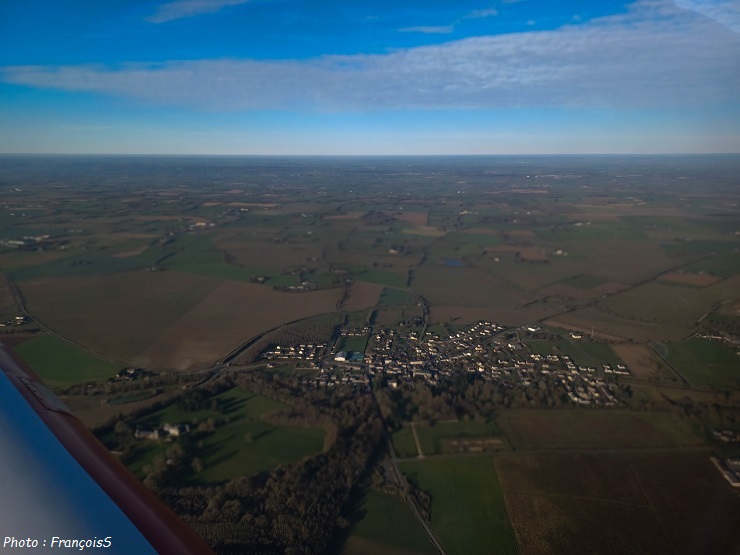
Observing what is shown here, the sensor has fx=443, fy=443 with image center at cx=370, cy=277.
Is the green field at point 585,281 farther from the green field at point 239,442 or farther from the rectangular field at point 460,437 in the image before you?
the green field at point 239,442

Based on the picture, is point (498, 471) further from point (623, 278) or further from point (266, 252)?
point (266, 252)

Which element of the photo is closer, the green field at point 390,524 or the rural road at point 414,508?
the rural road at point 414,508

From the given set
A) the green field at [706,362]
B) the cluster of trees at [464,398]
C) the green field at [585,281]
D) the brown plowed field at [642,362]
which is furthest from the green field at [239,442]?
the green field at [585,281]

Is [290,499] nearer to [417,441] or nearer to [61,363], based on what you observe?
[417,441]

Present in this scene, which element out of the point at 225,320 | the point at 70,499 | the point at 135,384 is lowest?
the point at 135,384

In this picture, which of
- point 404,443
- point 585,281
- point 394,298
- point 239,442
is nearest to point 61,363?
point 239,442
